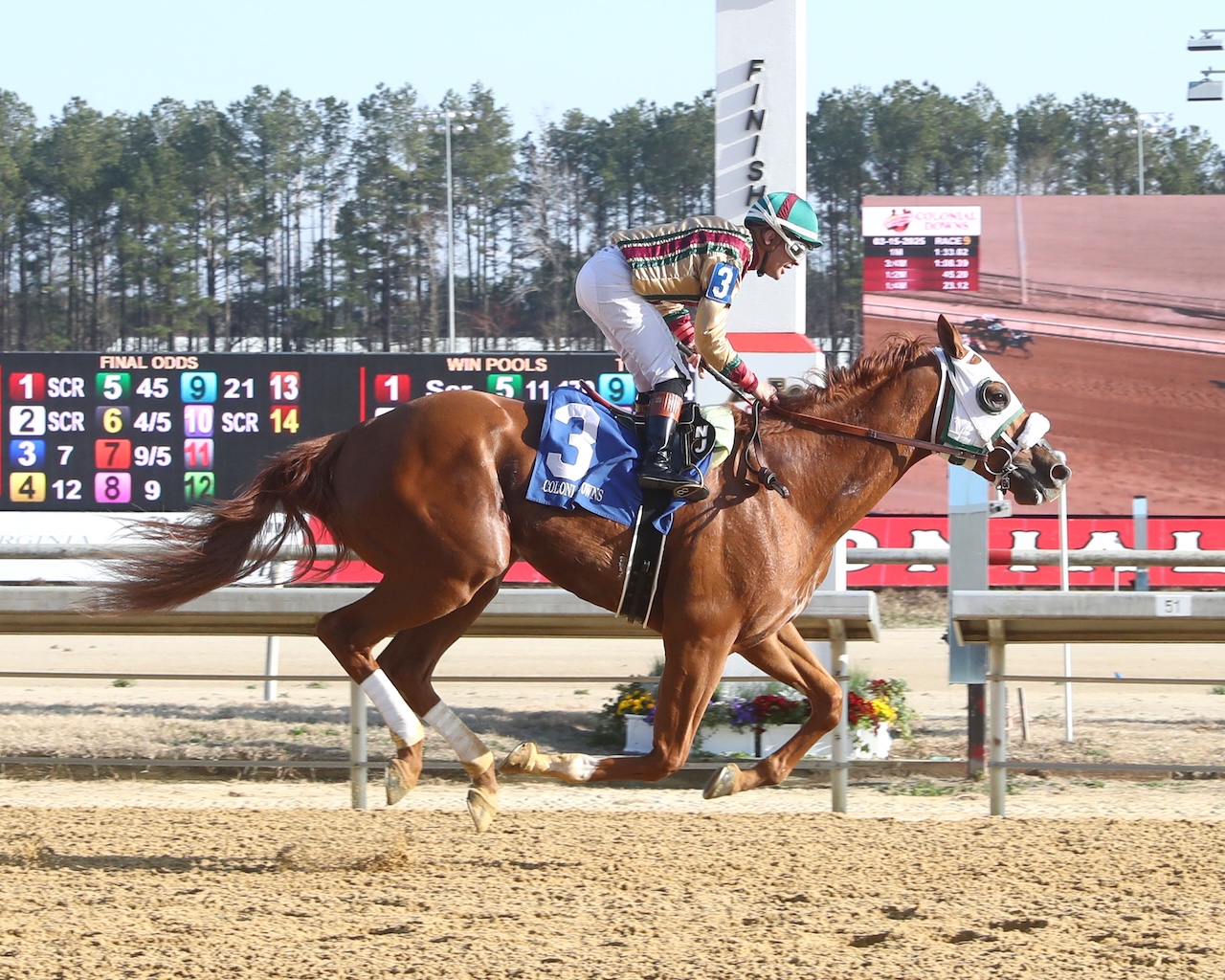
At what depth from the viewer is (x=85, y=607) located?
517 cm

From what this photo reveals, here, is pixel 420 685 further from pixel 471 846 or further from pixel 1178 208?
pixel 1178 208

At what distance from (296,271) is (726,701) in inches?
989

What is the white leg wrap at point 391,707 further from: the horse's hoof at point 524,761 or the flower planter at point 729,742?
the flower planter at point 729,742

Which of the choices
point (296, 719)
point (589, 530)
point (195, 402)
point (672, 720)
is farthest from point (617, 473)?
point (195, 402)

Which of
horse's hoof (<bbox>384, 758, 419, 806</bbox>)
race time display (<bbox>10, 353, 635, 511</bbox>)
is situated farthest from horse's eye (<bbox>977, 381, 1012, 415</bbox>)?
race time display (<bbox>10, 353, 635, 511</bbox>)

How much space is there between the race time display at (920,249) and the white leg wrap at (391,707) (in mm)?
13938

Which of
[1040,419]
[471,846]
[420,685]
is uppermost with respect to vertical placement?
[1040,419]

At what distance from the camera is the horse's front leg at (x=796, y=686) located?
489 cm

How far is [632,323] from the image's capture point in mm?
4906

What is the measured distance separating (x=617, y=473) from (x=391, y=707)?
1.09m

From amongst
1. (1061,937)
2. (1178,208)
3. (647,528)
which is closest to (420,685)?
(647,528)

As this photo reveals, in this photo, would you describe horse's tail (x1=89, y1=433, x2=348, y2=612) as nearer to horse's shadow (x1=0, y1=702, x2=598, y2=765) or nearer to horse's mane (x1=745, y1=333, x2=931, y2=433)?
horse's mane (x1=745, y1=333, x2=931, y2=433)

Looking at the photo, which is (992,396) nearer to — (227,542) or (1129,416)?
(227,542)

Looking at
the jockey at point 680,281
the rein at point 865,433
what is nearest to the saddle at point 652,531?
the jockey at point 680,281
